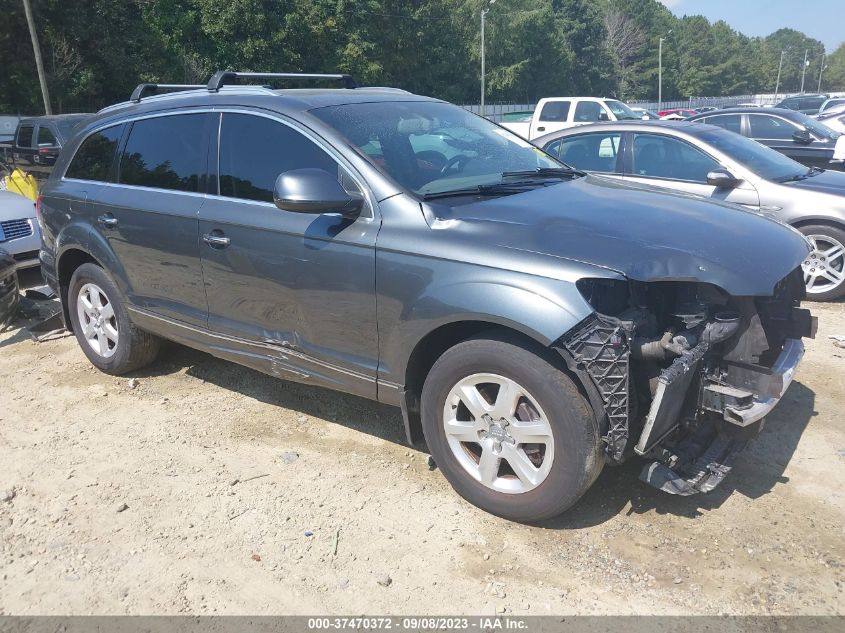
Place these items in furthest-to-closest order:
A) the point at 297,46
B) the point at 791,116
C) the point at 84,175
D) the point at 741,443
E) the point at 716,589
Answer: the point at 297,46
the point at 791,116
the point at 84,175
the point at 741,443
the point at 716,589

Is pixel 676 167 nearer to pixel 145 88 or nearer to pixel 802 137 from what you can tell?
→ pixel 802 137

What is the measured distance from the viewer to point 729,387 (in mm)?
3076

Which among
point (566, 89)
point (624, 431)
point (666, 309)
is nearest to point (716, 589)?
point (624, 431)

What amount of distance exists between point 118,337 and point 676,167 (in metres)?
5.32

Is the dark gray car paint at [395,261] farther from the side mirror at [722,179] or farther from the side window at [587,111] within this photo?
the side window at [587,111]

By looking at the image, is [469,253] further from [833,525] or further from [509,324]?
[833,525]

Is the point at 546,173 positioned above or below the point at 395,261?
above

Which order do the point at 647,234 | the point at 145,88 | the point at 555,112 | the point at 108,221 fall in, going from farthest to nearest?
the point at 555,112 → the point at 145,88 → the point at 108,221 → the point at 647,234

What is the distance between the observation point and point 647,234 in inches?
121

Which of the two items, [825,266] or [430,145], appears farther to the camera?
[825,266]

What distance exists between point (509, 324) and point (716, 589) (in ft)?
4.28

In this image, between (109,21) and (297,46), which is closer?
(109,21)

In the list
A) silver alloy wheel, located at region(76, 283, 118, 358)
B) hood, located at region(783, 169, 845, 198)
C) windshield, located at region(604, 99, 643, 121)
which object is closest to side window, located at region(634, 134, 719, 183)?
hood, located at region(783, 169, 845, 198)

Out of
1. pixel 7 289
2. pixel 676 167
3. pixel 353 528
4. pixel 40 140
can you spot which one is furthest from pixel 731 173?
pixel 40 140
